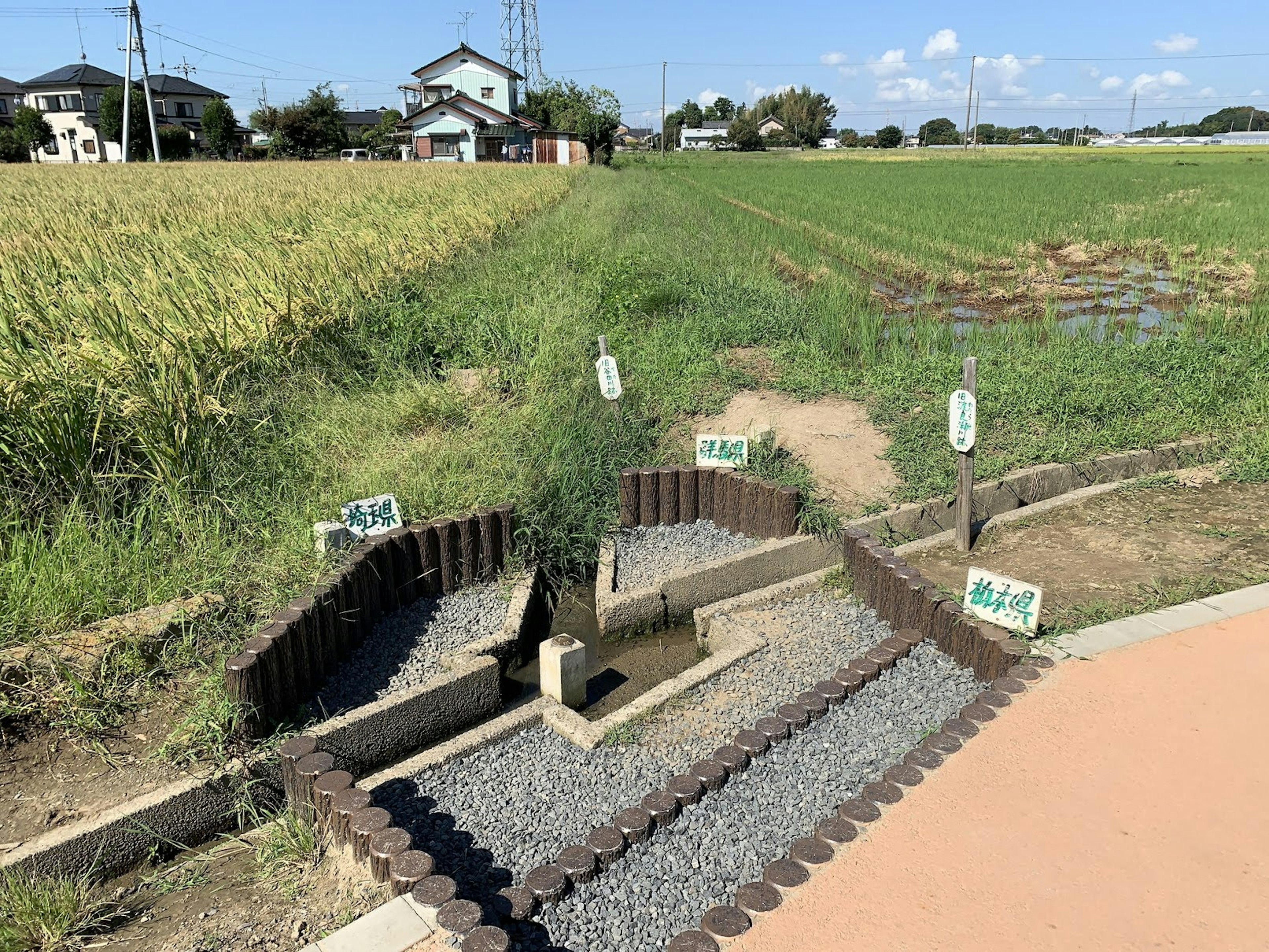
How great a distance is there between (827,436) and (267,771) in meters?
4.45

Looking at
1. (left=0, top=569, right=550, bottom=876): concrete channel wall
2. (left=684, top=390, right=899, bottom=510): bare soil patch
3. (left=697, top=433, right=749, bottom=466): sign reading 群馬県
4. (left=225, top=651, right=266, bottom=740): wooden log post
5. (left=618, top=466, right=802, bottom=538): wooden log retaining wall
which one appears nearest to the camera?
(left=0, top=569, right=550, bottom=876): concrete channel wall

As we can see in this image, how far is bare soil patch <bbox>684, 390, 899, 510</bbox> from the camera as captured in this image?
18.8 ft

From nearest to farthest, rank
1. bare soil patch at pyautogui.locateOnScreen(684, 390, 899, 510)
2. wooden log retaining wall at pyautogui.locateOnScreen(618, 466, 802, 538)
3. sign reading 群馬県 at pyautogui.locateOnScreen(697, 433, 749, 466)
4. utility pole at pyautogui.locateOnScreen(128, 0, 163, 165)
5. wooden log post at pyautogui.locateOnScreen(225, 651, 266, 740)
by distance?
1. wooden log post at pyautogui.locateOnScreen(225, 651, 266, 740)
2. wooden log retaining wall at pyautogui.locateOnScreen(618, 466, 802, 538)
3. sign reading 群馬県 at pyautogui.locateOnScreen(697, 433, 749, 466)
4. bare soil patch at pyautogui.locateOnScreen(684, 390, 899, 510)
5. utility pole at pyautogui.locateOnScreen(128, 0, 163, 165)

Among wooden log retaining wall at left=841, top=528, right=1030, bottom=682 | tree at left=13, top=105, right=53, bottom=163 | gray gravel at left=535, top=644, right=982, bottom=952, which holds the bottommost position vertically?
gray gravel at left=535, top=644, right=982, bottom=952

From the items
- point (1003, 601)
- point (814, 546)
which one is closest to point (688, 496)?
point (814, 546)

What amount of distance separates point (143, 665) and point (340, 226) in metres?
8.41

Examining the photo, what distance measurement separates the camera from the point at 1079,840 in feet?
8.87

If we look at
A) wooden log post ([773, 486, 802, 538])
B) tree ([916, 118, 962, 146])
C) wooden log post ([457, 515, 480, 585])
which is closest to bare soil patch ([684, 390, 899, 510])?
wooden log post ([773, 486, 802, 538])

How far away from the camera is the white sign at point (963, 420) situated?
4645 mm

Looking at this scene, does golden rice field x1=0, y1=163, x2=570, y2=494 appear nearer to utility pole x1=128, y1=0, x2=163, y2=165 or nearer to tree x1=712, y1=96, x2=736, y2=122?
utility pole x1=128, y1=0, x2=163, y2=165

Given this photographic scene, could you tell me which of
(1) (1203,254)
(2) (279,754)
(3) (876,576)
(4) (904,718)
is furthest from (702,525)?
(1) (1203,254)

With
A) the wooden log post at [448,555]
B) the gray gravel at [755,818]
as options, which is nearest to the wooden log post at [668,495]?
the wooden log post at [448,555]

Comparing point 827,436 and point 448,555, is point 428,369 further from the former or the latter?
point 827,436

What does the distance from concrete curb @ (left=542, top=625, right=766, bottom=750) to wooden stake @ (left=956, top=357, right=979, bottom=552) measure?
1.49 m
